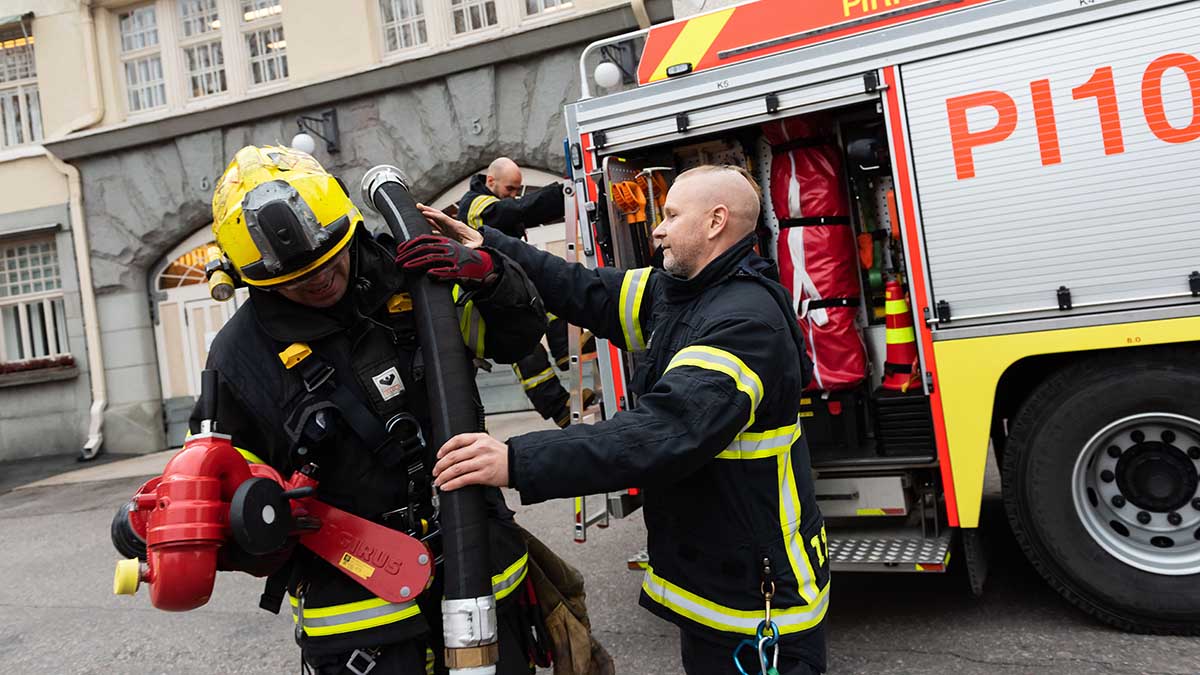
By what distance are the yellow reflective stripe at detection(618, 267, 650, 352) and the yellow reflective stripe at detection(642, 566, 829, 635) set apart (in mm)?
763

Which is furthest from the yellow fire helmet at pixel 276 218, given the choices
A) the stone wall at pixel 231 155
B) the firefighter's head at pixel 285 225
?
the stone wall at pixel 231 155

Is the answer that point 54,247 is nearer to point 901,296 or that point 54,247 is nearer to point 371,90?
point 371,90

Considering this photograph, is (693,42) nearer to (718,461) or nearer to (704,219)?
(704,219)

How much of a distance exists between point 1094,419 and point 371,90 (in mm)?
10034

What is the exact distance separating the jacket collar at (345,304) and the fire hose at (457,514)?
0.12m

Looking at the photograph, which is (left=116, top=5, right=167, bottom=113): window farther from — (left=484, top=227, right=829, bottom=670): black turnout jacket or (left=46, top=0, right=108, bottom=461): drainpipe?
(left=484, top=227, right=829, bottom=670): black turnout jacket

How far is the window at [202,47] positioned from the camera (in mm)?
13281

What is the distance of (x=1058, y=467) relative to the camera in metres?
3.71

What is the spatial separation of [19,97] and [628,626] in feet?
48.3

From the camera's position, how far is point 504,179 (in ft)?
19.4

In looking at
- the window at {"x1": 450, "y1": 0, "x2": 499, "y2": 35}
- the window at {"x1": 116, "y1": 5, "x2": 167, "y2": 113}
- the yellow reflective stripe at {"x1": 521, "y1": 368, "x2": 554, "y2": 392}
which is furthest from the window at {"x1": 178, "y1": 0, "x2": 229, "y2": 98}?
the yellow reflective stripe at {"x1": 521, "y1": 368, "x2": 554, "y2": 392}

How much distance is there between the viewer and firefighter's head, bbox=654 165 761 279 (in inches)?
89.4

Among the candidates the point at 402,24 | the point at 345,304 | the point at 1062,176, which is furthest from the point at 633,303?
the point at 402,24

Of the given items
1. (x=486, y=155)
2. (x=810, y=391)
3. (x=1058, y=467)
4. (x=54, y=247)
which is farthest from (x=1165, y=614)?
(x=54, y=247)
